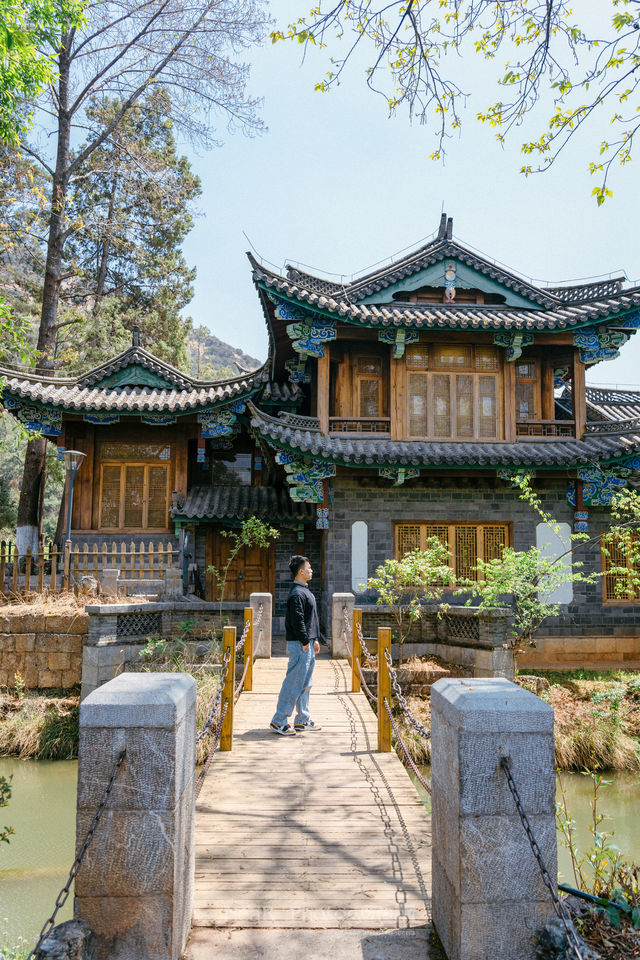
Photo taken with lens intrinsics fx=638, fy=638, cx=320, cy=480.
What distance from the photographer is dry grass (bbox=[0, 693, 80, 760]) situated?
9.11 meters

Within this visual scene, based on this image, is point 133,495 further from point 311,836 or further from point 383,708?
point 311,836

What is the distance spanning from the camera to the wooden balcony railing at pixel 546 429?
43.8 ft

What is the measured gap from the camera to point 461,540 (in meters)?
12.9

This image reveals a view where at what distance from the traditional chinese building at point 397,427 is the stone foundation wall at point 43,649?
414 cm

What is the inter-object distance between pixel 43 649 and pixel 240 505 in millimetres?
5403

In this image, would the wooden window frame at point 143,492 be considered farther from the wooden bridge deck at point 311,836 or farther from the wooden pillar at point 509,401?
the wooden bridge deck at point 311,836

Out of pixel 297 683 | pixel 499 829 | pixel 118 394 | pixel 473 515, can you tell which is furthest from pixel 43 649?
pixel 499 829

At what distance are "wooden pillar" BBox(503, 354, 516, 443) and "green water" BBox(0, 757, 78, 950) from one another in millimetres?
9851

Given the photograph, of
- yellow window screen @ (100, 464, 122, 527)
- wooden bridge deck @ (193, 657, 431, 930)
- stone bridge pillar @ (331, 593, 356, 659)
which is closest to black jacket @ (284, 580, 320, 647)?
wooden bridge deck @ (193, 657, 431, 930)

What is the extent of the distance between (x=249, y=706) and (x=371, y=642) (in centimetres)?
365

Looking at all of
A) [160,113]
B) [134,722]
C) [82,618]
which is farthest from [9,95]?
[160,113]

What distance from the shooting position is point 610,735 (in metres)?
8.95

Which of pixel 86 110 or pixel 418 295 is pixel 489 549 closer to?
pixel 418 295

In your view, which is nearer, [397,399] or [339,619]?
[339,619]
